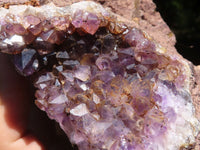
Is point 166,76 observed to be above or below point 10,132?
above

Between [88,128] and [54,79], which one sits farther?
[54,79]

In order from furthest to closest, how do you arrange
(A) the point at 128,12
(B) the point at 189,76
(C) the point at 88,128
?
(A) the point at 128,12, (B) the point at 189,76, (C) the point at 88,128

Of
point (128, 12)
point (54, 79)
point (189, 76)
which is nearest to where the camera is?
point (54, 79)

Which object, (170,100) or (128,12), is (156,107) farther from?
(128,12)

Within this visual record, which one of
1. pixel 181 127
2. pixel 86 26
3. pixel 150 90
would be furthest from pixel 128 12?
pixel 181 127

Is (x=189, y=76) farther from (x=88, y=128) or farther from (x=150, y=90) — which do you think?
(x=88, y=128)

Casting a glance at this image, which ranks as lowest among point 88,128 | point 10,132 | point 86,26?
point 10,132
